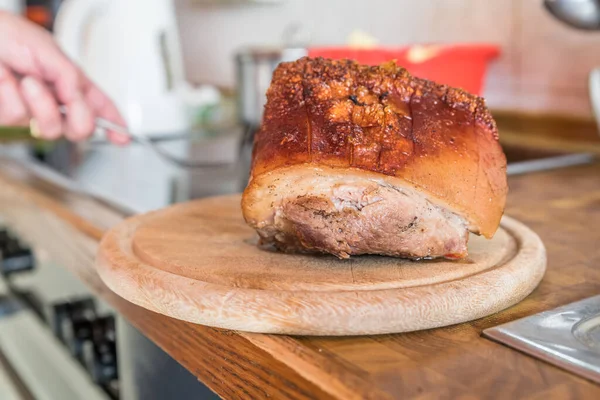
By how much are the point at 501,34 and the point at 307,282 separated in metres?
1.16

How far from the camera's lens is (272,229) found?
0.62 meters

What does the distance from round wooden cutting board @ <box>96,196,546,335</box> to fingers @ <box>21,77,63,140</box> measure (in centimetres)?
39

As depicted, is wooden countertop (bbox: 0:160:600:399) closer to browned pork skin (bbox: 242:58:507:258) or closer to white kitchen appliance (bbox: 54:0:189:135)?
browned pork skin (bbox: 242:58:507:258)

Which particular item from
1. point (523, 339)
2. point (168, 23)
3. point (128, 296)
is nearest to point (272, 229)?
point (128, 296)

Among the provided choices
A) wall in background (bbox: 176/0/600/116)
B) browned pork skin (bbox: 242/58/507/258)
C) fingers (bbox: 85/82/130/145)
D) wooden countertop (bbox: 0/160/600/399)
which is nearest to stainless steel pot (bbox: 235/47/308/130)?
wall in background (bbox: 176/0/600/116)

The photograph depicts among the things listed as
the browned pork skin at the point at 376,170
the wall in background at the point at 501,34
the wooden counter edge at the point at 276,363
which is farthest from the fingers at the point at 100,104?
the wall in background at the point at 501,34

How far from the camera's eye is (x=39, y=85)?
97 cm

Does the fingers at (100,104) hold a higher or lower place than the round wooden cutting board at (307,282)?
higher

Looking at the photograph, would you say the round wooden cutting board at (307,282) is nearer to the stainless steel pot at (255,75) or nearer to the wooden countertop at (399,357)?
the wooden countertop at (399,357)

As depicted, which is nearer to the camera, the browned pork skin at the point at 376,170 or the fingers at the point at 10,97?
the browned pork skin at the point at 376,170

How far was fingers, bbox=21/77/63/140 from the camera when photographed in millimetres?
966

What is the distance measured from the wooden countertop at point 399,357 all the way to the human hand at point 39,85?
27cm

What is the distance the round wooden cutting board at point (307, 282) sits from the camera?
49cm

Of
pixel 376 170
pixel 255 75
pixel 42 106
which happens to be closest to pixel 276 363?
pixel 376 170
